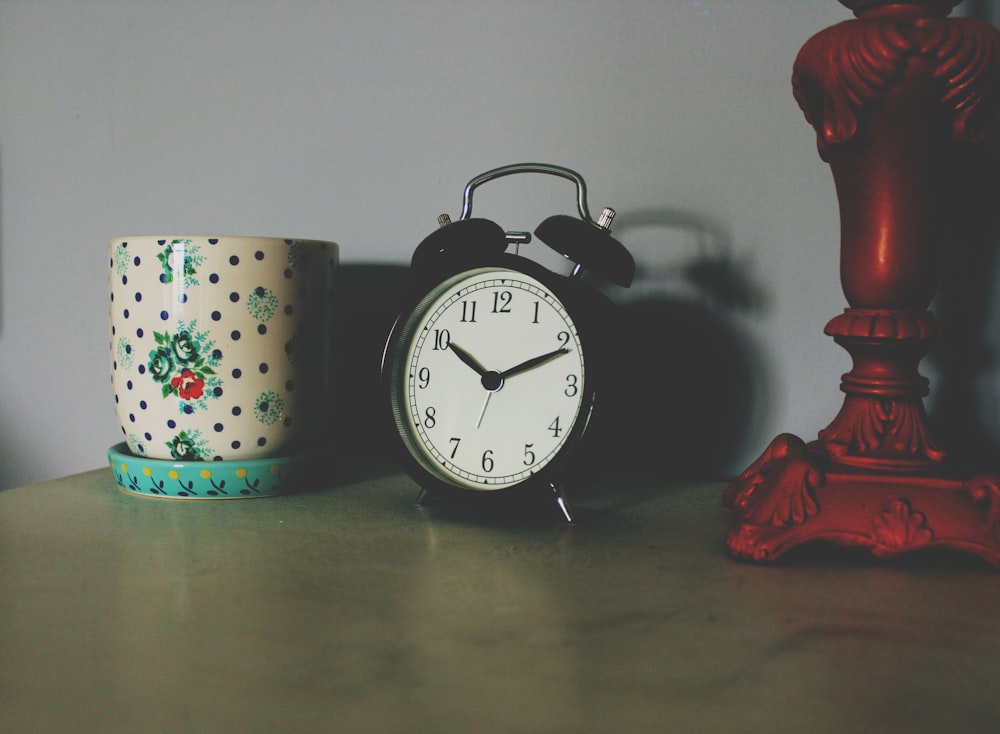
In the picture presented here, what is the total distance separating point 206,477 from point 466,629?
413 millimetres

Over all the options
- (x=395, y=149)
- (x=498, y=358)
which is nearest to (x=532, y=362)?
(x=498, y=358)

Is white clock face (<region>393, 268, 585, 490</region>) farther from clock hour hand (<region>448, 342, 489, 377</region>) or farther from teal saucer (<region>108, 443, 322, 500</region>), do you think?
teal saucer (<region>108, 443, 322, 500</region>)

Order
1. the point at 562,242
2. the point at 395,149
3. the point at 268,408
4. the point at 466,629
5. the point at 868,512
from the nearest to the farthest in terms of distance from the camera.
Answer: the point at 466,629
the point at 868,512
the point at 562,242
the point at 268,408
the point at 395,149

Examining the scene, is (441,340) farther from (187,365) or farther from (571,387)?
(187,365)

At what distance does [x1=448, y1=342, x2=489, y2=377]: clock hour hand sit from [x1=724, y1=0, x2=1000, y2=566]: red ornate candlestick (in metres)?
0.26

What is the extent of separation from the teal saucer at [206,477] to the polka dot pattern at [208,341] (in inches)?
0.5

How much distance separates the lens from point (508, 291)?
80 centimetres

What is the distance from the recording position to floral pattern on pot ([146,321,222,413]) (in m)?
0.84

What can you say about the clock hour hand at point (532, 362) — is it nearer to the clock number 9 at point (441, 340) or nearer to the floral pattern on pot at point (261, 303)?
the clock number 9 at point (441, 340)

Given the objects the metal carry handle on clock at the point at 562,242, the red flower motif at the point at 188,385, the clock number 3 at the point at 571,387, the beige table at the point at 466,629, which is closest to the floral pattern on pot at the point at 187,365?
the red flower motif at the point at 188,385

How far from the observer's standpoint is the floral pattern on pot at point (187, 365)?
837 millimetres

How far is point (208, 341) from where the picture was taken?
0.84 m

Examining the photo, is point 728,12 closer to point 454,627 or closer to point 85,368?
point 454,627

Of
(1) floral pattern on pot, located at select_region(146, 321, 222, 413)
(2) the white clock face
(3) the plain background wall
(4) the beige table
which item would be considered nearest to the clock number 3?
(2) the white clock face
